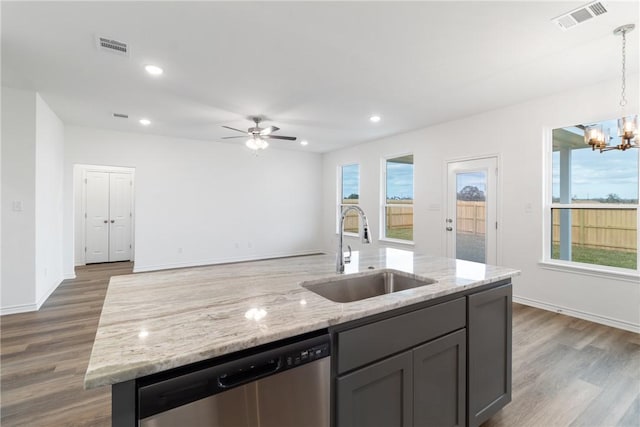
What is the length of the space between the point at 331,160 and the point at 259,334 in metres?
6.82

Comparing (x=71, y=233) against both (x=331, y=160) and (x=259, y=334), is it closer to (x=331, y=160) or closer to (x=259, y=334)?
(x=331, y=160)

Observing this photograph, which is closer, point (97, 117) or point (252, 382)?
point (252, 382)

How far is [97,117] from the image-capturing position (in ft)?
15.1

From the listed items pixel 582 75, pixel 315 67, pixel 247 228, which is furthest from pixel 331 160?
pixel 582 75

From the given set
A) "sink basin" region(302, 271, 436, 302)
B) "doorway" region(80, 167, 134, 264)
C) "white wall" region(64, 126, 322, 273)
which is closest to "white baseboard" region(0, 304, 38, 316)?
"white wall" region(64, 126, 322, 273)

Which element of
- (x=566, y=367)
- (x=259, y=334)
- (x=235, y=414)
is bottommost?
(x=566, y=367)

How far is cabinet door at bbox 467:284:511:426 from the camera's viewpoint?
1592 mm

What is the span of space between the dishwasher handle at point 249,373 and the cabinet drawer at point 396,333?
27cm

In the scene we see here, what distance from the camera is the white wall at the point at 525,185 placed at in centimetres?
321

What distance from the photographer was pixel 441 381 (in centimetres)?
145

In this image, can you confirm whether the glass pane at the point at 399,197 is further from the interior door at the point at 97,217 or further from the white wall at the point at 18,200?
the interior door at the point at 97,217

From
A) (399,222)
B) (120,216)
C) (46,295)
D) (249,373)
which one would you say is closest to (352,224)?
(399,222)

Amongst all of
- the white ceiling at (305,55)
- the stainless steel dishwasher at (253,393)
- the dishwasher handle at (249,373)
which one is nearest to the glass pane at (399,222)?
the white ceiling at (305,55)

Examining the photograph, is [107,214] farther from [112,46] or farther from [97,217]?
[112,46]
